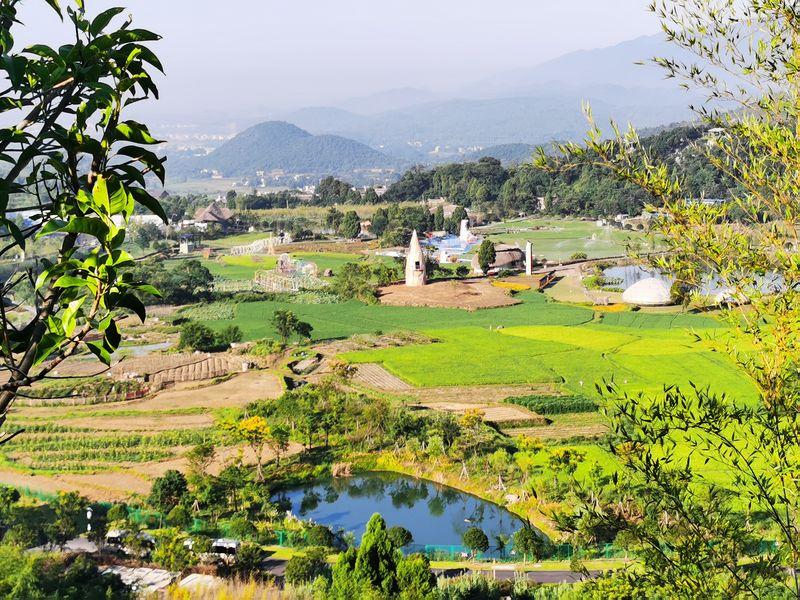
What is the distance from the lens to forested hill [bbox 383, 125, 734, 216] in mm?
48656

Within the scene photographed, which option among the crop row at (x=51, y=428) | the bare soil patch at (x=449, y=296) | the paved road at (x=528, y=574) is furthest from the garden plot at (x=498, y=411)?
the bare soil patch at (x=449, y=296)

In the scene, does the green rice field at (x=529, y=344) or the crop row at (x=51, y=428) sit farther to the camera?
the green rice field at (x=529, y=344)

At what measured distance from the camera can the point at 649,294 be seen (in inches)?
1001

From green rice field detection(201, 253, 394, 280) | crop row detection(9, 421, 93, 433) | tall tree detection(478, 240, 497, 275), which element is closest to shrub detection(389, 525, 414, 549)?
crop row detection(9, 421, 93, 433)

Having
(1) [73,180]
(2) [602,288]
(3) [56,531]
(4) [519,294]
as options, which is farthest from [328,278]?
(1) [73,180]

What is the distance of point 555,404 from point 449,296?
466 inches

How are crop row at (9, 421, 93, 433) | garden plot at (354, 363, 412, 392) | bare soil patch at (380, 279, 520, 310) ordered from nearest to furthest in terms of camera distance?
crop row at (9, 421, 93, 433), garden plot at (354, 363, 412, 392), bare soil patch at (380, 279, 520, 310)

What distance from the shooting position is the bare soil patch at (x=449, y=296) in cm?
2605

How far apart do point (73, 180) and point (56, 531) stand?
9246 mm

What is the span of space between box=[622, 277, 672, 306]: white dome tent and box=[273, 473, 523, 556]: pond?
14986mm

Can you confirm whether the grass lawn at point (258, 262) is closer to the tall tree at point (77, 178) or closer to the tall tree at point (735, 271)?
the tall tree at point (735, 271)

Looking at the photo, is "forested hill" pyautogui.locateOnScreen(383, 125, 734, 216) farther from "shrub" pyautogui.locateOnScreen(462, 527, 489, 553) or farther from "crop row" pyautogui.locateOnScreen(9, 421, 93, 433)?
"shrub" pyautogui.locateOnScreen(462, 527, 489, 553)

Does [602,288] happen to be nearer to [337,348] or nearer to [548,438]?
[337,348]

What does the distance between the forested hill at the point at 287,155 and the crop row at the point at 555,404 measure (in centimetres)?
13327
